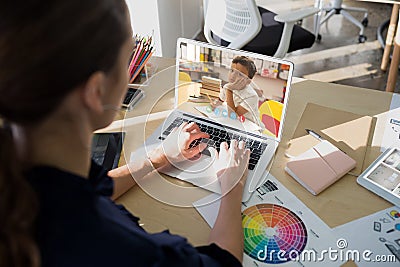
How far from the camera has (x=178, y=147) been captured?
3.82ft

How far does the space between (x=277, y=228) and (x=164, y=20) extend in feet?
6.45

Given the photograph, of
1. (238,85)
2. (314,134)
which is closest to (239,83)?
(238,85)

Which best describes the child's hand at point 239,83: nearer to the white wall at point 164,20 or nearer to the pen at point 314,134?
the pen at point 314,134

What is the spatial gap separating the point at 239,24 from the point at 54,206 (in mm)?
1653

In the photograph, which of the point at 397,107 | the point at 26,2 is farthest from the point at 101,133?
the point at 397,107

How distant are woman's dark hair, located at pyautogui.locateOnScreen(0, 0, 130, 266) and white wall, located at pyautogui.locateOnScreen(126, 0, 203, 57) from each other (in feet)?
6.08

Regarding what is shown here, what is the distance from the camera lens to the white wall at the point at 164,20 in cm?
258

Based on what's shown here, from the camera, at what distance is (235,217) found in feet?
3.22

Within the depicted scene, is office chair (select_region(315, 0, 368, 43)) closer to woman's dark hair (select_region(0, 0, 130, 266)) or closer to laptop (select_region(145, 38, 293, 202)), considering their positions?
laptop (select_region(145, 38, 293, 202))

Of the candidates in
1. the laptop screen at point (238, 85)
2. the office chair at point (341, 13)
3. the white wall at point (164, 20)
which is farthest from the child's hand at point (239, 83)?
the office chair at point (341, 13)

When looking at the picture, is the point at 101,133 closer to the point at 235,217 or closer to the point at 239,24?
the point at 235,217

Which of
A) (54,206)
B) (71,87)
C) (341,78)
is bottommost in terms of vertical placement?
(341,78)

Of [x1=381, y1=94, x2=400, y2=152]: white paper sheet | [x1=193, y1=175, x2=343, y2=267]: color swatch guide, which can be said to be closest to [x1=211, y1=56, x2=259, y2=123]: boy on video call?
[x1=193, y1=175, x2=343, y2=267]: color swatch guide

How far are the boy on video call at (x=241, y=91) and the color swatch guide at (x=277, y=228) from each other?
22 cm
